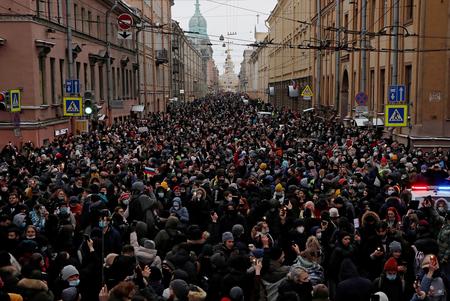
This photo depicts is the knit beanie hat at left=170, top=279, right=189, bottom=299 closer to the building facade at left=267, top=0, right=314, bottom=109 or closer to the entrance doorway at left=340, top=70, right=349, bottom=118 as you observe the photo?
the entrance doorway at left=340, top=70, right=349, bottom=118

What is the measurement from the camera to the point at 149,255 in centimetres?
741

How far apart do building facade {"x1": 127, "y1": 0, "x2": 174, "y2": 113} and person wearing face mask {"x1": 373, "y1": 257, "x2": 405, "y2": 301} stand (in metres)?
40.5

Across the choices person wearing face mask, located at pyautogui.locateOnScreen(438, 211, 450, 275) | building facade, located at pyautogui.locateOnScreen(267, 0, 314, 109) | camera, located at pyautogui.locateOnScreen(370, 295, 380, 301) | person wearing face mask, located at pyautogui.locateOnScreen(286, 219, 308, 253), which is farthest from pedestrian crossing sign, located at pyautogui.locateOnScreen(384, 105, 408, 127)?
building facade, located at pyautogui.locateOnScreen(267, 0, 314, 109)

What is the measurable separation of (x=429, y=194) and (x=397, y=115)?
805 cm

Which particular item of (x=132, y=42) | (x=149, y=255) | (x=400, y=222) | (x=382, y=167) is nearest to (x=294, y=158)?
(x=382, y=167)

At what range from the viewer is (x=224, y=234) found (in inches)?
310

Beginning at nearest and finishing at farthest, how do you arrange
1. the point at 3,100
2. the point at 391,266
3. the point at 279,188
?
the point at 391,266, the point at 279,188, the point at 3,100

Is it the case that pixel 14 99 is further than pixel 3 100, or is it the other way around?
pixel 14 99

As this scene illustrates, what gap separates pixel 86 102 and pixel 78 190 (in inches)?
294

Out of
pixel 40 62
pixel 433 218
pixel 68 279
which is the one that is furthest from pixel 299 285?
pixel 40 62

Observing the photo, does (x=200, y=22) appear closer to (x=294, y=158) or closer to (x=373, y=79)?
(x=373, y=79)

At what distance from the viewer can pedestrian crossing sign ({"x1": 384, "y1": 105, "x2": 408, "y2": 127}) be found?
707 inches

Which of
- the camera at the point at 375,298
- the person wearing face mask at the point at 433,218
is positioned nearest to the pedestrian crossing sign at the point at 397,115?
the person wearing face mask at the point at 433,218

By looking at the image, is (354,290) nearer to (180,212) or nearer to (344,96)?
(180,212)
